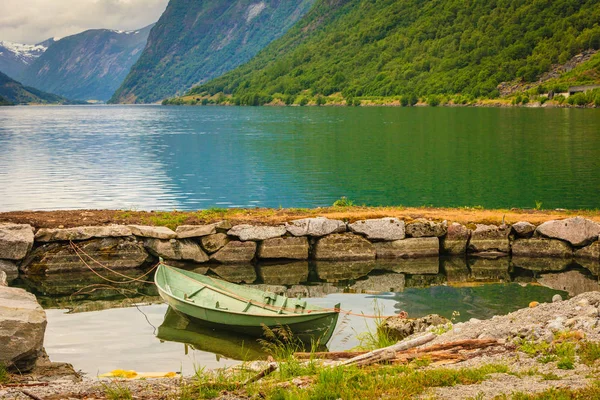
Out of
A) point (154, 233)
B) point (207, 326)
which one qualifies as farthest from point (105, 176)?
point (207, 326)

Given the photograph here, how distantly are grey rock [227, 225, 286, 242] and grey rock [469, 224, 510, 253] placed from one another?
24.2ft

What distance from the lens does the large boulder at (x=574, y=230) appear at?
27.1m

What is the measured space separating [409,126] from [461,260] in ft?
253

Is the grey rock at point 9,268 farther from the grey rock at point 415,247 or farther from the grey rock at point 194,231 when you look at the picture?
the grey rock at point 415,247

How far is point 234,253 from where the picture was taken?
89.9 feet

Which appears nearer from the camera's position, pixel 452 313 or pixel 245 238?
pixel 452 313

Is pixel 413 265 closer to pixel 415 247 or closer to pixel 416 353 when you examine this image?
pixel 415 247

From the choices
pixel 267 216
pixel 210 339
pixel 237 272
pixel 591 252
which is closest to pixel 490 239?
pixel 591 252

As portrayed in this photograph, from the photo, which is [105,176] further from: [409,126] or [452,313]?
[409,126]

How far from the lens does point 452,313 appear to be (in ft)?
69.3

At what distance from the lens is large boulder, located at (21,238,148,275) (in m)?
26.3

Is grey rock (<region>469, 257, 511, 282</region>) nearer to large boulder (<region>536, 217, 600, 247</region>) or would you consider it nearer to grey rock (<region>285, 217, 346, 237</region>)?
large boulder (<region>536, 217, 600, 247</region>)

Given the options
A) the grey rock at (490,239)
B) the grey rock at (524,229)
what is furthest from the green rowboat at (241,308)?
the grey rock at (524,229)

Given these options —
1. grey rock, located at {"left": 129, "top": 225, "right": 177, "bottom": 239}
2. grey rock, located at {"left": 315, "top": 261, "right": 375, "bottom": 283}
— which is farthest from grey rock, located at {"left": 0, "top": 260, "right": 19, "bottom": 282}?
grey rock, located at {"left": 315, "top": 261, "right": 375, "bottom": 283}
